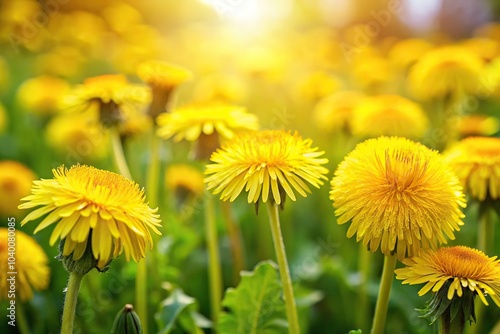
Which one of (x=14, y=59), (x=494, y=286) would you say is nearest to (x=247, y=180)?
(x=494, y=286)

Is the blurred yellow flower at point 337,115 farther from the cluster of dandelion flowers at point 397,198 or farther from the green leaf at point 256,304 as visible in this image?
the cluster of dandelion flowers at point 397,198

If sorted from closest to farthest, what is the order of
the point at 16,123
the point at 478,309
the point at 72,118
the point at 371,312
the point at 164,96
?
the point at 478,309, the point at 164,96, the point at 371,312, the point at 72,118, the point at 16,123

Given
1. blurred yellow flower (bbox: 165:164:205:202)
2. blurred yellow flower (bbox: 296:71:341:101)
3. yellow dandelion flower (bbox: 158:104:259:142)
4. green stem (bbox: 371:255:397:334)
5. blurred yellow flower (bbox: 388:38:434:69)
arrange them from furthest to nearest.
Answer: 1. blurred yellow flower (bbox: 388:38:434:69)
2. blurred yellow flower (bbox: 296:71:341:101)
3. blurred yellow flower (bbox: 165:164:205:202)
4. yellow dandelion flower (bbox: 158:104:259:142)
5. green stem (bbox: 371:255:397:334)

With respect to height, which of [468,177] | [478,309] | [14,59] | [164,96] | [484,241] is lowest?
[478,309]

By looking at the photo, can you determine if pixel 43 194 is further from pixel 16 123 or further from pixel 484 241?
pixel 16 123

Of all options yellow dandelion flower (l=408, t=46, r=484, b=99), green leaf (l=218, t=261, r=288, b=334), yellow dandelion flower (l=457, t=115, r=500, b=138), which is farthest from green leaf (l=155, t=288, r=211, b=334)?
yellow dandelion flower (l=408, t=46, r=484, b=99)

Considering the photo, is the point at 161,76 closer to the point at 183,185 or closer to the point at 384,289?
the point at 183,185

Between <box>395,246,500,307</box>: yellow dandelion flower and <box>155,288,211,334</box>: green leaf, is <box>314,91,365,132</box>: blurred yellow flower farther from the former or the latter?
<box>395,246,500,307</box>: yellow dandelion flower
